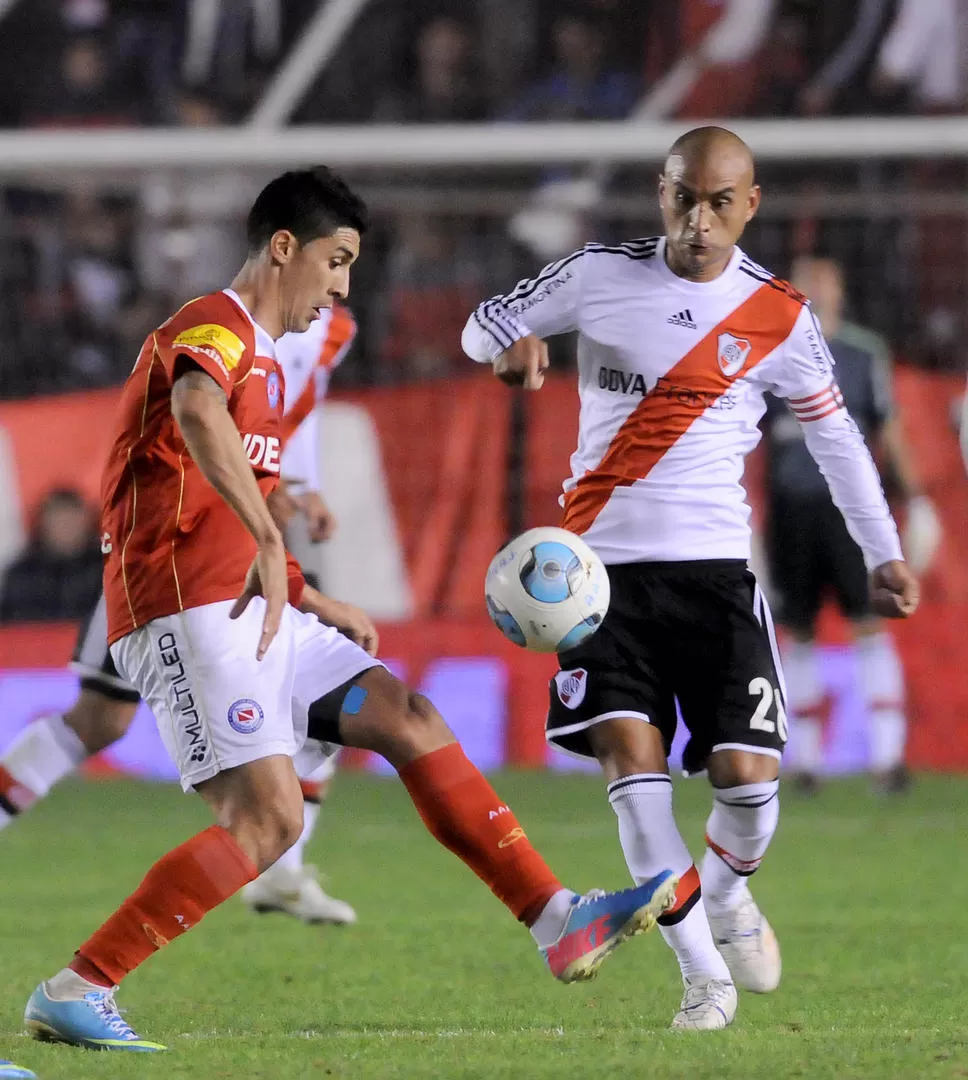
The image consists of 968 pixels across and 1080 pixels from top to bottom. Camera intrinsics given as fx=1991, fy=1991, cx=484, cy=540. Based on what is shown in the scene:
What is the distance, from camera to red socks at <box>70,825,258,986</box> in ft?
13.9

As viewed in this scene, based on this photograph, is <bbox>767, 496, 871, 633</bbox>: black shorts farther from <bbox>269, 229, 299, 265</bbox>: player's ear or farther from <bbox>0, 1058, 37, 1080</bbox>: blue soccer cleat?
<bbox>0, 1058, 37, 1080</bbox>: blue soccer cleat

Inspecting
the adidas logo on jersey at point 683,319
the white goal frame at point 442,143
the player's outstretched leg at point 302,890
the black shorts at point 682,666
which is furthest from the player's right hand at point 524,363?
the white goal frame at point 442,143

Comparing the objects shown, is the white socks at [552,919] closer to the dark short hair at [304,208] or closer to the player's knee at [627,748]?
the player's knee at [627,748]

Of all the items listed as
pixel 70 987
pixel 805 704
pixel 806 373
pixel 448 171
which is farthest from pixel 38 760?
pixel 448 171

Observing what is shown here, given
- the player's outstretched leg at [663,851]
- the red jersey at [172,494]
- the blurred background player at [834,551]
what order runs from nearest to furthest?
the red jersey at [172,494] → the player's outstretched leg at [663,851] → the blurred background player at [834,551]

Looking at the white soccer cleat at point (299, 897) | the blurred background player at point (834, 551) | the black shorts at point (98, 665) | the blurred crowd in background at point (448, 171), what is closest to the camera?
the black shorts at point (98, 665)

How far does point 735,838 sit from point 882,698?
530 cm

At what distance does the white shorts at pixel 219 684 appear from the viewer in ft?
14.0

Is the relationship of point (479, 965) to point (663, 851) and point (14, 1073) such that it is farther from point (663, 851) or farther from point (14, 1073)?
point (14, 1073)

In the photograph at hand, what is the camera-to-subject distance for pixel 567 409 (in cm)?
1162

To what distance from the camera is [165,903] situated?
13.9 feet

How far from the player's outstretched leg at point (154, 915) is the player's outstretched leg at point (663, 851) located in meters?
0.89

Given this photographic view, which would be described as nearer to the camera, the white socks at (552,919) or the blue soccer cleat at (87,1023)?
the blue soccer cleat at (87,1023)

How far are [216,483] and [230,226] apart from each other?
9.00 meters
